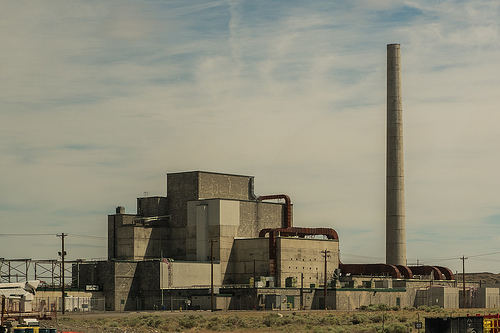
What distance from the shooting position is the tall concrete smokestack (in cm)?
11731

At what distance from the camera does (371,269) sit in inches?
4592

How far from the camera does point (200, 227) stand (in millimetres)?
111562

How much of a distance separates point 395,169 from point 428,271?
55.8ft

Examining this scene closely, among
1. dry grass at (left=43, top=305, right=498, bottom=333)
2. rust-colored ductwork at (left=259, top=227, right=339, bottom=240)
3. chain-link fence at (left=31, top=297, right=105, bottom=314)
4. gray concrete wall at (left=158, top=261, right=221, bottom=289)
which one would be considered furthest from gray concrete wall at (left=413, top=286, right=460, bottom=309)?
chain-link fence at (left=31, top=297, right=105, bottom=314)

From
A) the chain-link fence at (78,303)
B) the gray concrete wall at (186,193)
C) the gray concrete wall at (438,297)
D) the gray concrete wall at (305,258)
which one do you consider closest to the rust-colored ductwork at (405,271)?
the gray concrete wall at (438,297)

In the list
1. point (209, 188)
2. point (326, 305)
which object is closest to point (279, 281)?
point (326, 305)

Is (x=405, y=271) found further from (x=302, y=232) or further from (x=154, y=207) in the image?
(x=154, y=207)

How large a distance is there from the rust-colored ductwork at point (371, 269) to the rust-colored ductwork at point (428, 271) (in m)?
9.07

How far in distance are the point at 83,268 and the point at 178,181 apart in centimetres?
1876

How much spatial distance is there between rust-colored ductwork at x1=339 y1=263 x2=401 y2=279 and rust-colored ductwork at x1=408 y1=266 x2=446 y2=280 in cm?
907

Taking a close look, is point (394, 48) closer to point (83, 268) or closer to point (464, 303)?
point (464, 303)

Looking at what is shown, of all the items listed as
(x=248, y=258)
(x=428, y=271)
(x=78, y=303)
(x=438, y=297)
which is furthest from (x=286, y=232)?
(x=78, y=303)

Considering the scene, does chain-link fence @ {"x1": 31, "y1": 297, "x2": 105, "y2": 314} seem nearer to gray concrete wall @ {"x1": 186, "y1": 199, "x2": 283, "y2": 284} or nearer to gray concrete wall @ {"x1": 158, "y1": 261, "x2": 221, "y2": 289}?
gray concrete wall @ {"x1": 158, "y1": 261, "x2": 221, "y2": 289}

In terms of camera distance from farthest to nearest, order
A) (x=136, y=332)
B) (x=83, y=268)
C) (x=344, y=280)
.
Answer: (x=344, y=280) → (x=83, y=268) → (x=136, y=332)
